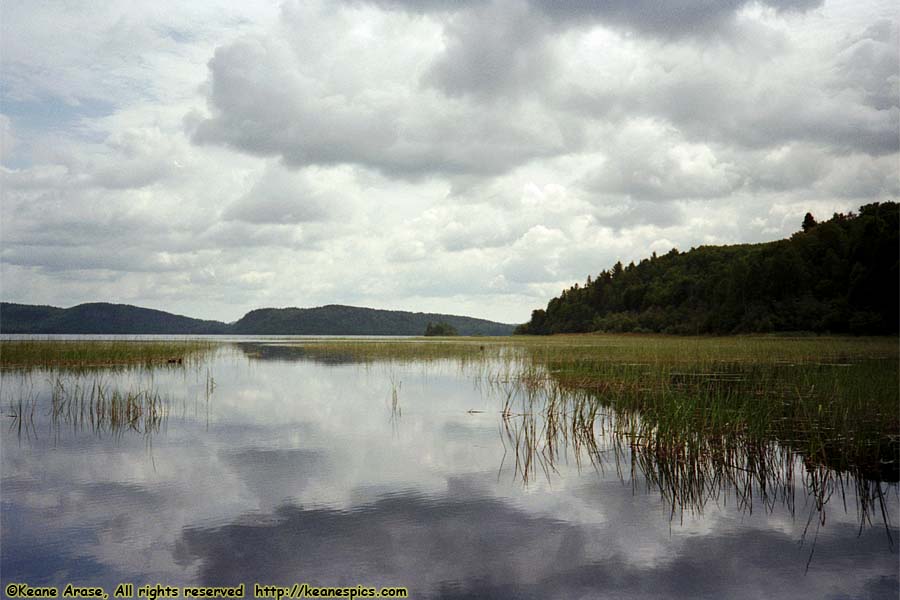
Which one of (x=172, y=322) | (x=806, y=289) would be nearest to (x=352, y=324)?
(x=172, y=322)

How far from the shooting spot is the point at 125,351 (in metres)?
34.1

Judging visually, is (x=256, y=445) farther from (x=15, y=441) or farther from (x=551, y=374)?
(x=551, y=374)

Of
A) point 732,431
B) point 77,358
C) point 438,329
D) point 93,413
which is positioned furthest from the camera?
point 438,329

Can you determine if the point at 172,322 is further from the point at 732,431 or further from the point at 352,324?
the point at 732,431

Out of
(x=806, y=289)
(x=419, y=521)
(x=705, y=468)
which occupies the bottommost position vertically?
(x=419, y=521)

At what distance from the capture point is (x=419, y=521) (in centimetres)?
684

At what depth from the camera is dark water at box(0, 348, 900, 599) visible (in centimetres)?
551

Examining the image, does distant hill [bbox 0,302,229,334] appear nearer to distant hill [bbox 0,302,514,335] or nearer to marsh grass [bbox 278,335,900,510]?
distant hill [bbox 0,302,514,335]

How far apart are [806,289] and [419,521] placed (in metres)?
62.4

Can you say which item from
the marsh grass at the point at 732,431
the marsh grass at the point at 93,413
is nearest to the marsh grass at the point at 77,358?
the marsh grass at the point at 93,413

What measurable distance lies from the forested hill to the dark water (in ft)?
151

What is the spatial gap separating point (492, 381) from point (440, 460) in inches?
478

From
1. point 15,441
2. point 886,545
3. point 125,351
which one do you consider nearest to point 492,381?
point 15,441

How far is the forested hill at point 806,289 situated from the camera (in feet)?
156
